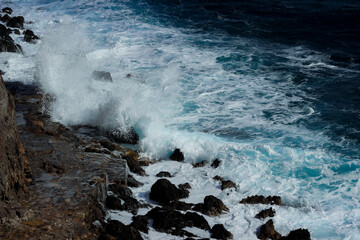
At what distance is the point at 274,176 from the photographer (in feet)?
25.6

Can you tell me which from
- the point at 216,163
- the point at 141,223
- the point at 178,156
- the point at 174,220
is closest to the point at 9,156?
the point at 141,223

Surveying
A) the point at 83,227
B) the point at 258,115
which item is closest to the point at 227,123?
the point at 258,115

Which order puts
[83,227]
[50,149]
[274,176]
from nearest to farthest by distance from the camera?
[83,227] → [50,149] → [274,176]

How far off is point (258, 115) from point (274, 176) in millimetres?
3322

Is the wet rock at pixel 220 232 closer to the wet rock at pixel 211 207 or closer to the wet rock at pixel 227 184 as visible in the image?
the wet rock at pixel 211 207

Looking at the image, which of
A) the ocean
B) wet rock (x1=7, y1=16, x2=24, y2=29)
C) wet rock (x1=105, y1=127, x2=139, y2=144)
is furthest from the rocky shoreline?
wet rock (x1=7, y1=16, x2=24, y2=29)

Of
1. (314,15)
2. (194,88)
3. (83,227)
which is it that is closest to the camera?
(83,227)

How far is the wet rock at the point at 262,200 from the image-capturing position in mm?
6785

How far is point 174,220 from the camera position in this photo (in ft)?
18.2

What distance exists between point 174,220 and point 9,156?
8.20 ft

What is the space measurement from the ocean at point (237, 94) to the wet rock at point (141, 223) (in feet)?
5.14

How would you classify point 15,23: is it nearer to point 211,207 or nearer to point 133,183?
point 133,183

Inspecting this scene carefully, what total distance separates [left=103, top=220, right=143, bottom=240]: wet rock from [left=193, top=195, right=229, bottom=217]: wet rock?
1.70 m

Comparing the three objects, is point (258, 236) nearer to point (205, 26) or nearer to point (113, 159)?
point (113, 159)
